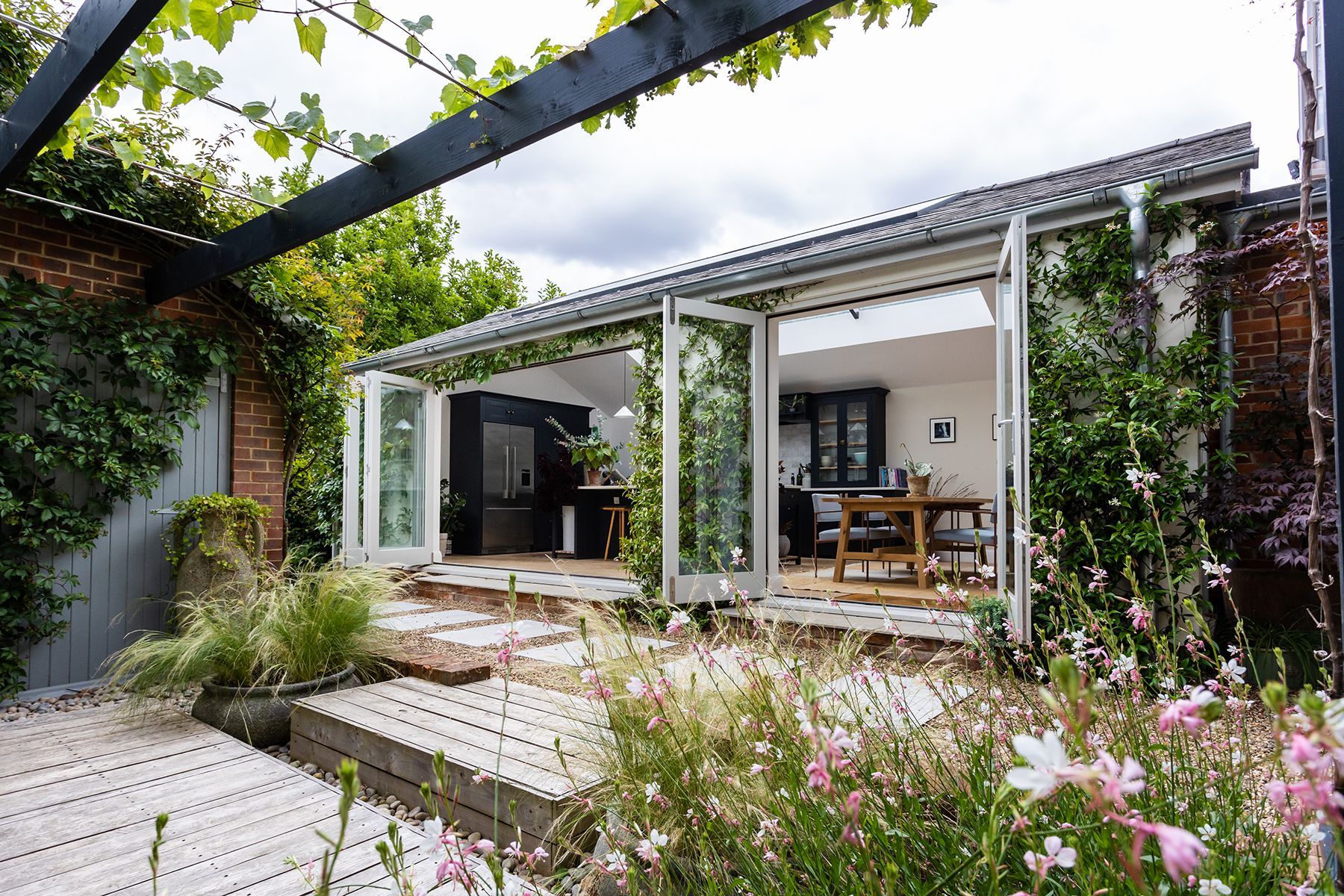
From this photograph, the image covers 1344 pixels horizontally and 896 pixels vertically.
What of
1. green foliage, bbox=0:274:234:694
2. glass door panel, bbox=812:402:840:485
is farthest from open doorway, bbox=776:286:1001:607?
green foliage, bbox=0:274:234:694

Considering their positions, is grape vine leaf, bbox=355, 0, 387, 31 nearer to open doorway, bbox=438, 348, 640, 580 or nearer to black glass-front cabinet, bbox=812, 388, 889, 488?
open doorway, bbox=438, 348, 640, 580

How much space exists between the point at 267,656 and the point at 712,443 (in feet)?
10.5

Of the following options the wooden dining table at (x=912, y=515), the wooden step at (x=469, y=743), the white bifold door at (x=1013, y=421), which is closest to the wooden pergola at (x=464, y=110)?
the wooden step at (x=469, y=743)

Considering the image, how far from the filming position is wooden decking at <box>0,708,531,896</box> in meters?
2.11

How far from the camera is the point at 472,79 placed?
280cm

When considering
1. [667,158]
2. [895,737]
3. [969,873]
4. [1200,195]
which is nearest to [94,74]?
[895,737]

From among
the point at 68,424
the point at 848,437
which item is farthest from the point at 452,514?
the point at 68,424

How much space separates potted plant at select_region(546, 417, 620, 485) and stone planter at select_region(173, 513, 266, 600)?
4893 millimetres

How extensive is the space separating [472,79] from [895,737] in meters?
2.66

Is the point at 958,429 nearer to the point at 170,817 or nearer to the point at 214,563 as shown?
the point at 214,563

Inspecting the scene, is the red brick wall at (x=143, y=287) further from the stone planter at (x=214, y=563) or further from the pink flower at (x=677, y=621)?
the pink flower at (x=677, y=621)

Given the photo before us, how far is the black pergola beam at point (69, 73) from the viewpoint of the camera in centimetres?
238

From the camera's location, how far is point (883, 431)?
10.8 m

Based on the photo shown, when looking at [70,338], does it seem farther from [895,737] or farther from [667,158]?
[667,158]
